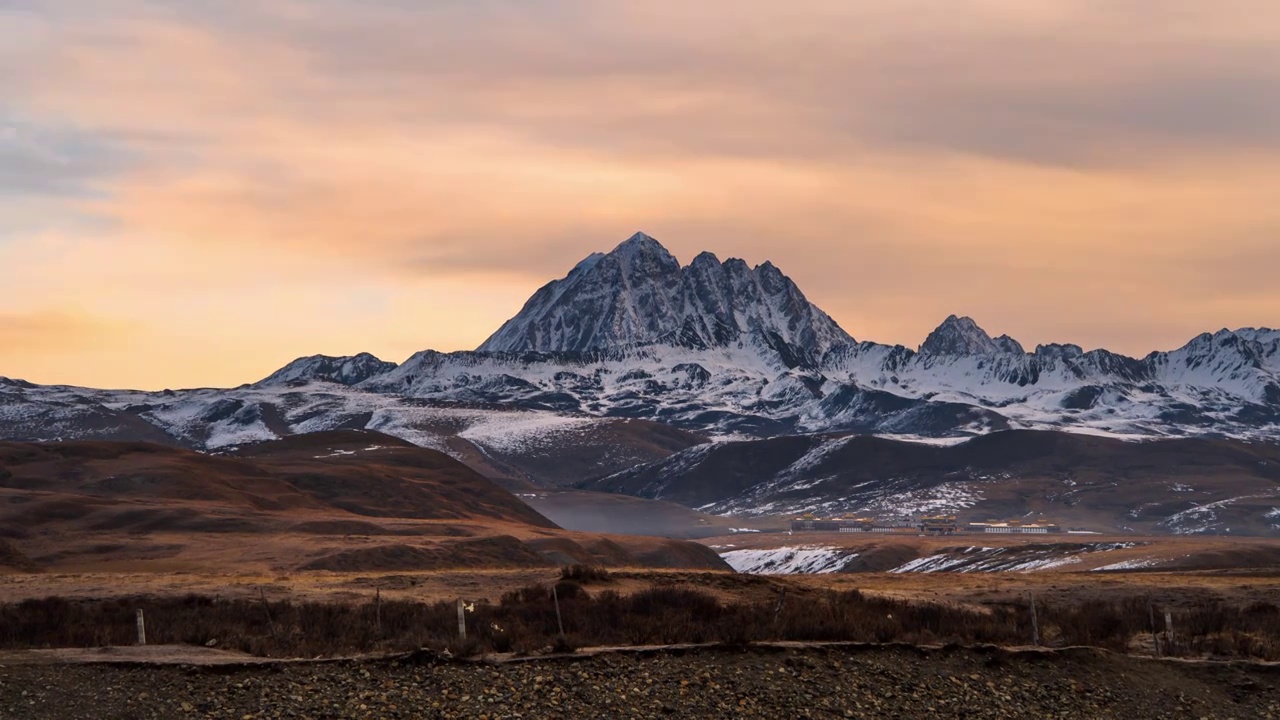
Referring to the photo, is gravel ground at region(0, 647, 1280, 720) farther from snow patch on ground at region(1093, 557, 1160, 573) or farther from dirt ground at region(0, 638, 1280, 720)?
snow patch on ground at region(1093, 557, 1160, 573)

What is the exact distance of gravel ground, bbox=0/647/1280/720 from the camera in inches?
1195

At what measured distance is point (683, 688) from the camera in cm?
3316

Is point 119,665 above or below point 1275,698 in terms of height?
above

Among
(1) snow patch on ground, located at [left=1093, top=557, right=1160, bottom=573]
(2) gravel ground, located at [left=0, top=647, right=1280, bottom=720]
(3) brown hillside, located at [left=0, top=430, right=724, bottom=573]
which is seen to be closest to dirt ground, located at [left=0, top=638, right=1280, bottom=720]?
(2) gravel ground, located at [left=0, top=647, right=1280, bottom=720]

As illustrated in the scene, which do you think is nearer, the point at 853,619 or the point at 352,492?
the point at 853,619

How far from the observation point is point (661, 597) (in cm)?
5200

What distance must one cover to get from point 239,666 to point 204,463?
161486 mm

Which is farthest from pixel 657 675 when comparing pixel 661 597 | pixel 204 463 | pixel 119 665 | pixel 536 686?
pixel 204 463

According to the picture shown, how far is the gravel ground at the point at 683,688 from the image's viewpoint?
30359mm

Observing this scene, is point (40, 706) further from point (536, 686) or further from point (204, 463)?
point (204, 463)

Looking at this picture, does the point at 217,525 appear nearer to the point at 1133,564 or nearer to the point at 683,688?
the point at 1133,564

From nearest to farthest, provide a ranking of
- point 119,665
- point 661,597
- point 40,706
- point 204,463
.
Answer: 1. point 40,706
2. point 119,665
3. point 661,597
4. point 204,463

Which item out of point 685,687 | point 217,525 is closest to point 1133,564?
point 217,525

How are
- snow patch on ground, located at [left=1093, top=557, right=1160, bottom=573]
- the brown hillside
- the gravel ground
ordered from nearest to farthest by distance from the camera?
the gravel ground < the brown hillside < snow patch on ground, located at [left=1093, top=557, right=1160, bottom=573]
